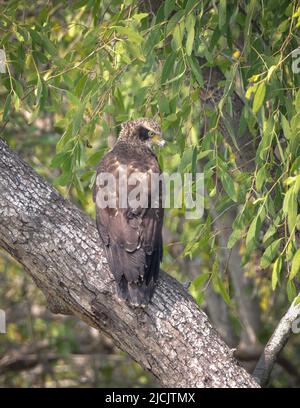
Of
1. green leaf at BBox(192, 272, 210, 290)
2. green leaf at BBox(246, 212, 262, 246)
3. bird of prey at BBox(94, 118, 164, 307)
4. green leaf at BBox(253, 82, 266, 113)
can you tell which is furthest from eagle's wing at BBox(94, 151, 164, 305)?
green leaf at BBox(253, 82, 266, 113)

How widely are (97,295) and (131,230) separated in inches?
16.8

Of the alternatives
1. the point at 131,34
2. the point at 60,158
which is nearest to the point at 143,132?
the point at 60,158

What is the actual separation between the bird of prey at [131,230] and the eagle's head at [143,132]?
0.23 meters

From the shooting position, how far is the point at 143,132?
5113 mm

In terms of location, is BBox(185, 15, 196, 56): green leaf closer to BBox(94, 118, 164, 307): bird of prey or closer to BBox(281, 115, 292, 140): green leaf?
BBox(281, 115, 292, 140): green leaf

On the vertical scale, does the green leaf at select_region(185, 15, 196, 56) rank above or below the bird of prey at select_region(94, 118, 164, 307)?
above

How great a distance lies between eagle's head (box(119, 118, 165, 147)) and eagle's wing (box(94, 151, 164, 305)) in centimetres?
50

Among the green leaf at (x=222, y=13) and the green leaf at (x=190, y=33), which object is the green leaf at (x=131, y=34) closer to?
the green leaf at (x=190, y=33)

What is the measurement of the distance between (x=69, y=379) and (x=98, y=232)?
193 inches

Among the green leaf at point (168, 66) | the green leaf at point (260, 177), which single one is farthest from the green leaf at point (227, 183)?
the green leaf at point (168, 66)

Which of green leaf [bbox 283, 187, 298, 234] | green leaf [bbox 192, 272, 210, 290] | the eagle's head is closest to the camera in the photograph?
green leaf [bbox 283, 187, 298, 234]

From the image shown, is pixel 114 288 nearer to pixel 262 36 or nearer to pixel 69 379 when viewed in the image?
pixel 262 36

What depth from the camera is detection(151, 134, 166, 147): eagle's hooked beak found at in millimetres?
5090

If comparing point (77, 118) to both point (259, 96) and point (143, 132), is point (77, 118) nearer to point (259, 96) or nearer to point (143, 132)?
point (143, 132)
